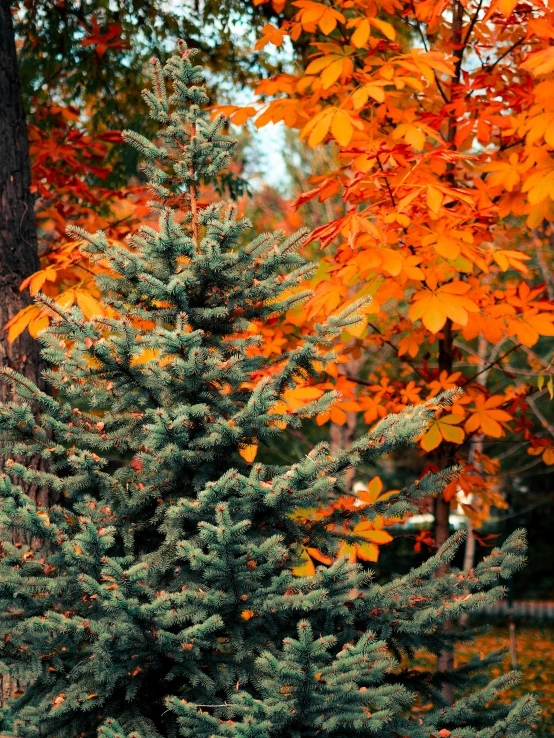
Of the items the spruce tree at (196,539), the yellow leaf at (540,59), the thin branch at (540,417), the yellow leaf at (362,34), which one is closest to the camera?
the spruce tree at (196,539)

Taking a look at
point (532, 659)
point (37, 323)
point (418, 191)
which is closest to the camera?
point (418, 191)

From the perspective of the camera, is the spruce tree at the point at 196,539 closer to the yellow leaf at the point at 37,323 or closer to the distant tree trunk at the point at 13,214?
the yellow leaf at the point at 37,323

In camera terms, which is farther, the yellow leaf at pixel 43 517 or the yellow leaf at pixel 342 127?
the yellow leaf at pixel 342 127

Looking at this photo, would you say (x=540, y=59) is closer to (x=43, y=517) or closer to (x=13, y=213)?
(x=43, y=517)

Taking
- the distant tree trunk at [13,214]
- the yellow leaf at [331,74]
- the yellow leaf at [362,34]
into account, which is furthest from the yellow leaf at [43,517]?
the yellow leaf at [362,34]

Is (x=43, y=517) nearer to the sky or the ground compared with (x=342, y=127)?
nearer to the ground

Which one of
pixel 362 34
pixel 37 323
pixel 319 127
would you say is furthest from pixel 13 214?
pixel 362 34

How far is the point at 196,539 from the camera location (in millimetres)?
2928

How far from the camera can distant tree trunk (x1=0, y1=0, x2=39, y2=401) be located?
438 centimetres

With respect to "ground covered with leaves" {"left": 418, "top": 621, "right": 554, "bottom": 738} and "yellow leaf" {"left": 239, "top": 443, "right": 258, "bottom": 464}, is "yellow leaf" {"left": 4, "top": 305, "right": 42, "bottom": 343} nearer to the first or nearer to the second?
"yellow leaf" {"left": 239, "top": 443, "right": 258, "bottom": 464}

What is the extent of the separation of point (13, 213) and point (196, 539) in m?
2.58

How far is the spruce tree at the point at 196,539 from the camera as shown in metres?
2.57

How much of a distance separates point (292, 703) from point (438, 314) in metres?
1.73

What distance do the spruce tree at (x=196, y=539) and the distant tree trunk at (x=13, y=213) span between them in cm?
134
